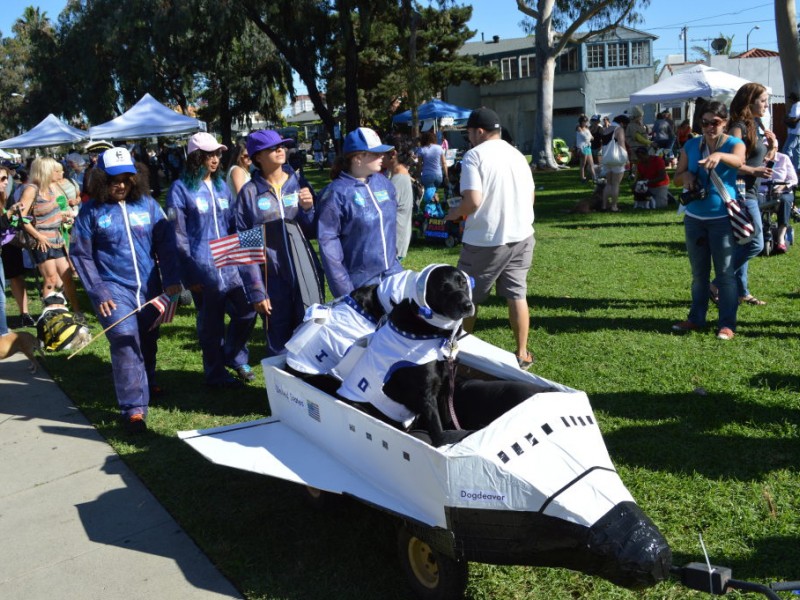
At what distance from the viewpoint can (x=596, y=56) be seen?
172ft

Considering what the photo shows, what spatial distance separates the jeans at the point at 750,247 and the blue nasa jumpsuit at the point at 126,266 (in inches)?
191

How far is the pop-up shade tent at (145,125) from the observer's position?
777 inches

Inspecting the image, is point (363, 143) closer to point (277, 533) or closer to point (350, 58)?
point (277, 533)

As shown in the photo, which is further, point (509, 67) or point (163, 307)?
point (509, 67)

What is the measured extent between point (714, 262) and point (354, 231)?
3.19 m

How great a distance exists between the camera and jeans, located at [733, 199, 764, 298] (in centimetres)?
689

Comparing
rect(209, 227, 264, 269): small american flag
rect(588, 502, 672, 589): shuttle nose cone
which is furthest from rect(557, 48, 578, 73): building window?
rect(588, 502, 672, 589): shuttle nose cone

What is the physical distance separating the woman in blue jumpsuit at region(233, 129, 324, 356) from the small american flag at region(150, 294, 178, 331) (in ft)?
2.23

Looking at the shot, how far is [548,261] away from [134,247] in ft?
21.6

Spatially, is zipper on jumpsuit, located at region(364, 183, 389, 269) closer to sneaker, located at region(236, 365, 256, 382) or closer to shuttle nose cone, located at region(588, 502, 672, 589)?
sneaker, located at region(236, 365, 256, 382)

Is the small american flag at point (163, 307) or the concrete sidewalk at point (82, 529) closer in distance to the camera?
the concrete sidewalk at point (82, 529)

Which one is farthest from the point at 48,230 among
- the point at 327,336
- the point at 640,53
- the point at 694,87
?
the point at 640,53

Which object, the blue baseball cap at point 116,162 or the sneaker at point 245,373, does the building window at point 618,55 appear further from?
the blue baseball cap at point 116,162

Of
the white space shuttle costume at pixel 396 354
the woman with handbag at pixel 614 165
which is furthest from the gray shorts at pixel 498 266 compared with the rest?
the woman with handbag at pixel 614 165
